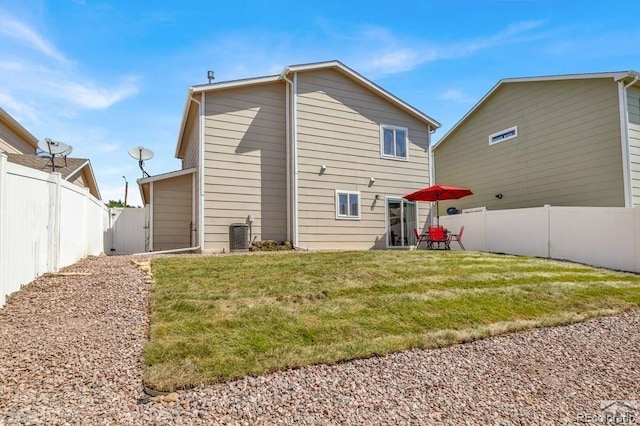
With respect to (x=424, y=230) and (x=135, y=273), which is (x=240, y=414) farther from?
(x=424, y=230)

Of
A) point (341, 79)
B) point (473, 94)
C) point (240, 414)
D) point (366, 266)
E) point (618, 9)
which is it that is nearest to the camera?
point (240, 414)

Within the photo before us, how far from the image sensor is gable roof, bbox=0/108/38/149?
46.2 ft

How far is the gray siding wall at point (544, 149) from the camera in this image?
11883 millimetres

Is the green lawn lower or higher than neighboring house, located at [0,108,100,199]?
lower

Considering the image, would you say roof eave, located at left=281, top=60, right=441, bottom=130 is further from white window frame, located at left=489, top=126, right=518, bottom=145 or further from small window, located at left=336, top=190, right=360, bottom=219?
small window, located at left=336, top=190, right=360, bottom=219

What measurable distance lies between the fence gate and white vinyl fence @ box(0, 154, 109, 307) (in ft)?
16.6

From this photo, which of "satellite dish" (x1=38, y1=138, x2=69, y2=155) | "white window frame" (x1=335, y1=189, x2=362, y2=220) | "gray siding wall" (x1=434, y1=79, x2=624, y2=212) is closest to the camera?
"satellite dish" (x1=38, y1=138, x2=69, y2=155)

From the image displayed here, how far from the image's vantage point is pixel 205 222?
1088 cm

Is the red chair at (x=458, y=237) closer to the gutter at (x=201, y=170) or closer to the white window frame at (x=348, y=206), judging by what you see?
the white window frame at (x=348, y=206)

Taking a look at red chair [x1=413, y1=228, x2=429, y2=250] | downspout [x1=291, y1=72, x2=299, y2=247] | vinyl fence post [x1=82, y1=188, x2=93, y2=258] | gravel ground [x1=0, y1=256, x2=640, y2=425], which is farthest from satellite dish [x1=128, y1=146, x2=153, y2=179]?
red chair [x1=413, y1=228, x2=429, y2=250]

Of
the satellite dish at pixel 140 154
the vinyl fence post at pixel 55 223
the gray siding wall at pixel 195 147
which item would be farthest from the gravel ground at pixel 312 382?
the satellite dish at pixel 140 154

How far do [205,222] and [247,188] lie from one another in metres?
1.64

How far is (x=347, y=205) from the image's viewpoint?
12.6 m

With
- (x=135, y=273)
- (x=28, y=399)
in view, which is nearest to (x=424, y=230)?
(x=135, y=273)
